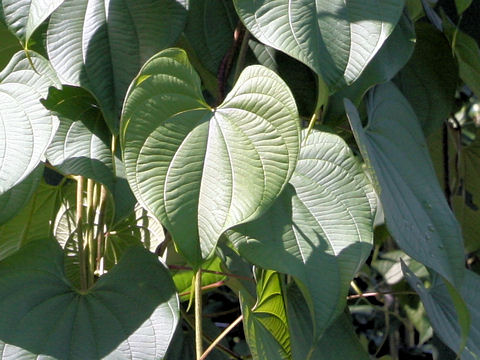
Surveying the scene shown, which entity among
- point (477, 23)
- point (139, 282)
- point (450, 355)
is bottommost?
point (450, 355)

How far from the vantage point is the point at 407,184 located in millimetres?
732

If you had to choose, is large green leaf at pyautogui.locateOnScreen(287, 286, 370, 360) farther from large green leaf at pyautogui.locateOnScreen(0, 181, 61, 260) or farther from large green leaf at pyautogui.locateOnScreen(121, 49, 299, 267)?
large green leaf at pyautogui.locateOnScreen(0, 181, 61, 260)

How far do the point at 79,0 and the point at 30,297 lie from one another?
0.89 ft

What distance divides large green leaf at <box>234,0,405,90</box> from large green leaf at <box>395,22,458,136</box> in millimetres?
268

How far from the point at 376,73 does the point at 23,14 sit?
1.10 ft

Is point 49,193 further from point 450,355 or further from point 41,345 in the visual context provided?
point 450,355

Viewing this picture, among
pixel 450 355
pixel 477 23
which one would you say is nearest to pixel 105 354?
pixel 450 355

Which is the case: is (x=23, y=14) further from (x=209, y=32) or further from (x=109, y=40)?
(x=209, y=32)

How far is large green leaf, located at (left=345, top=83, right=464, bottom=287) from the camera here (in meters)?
0.65

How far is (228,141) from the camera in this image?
0.58 meters

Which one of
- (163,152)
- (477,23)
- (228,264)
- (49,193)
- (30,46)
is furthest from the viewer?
(477,23)

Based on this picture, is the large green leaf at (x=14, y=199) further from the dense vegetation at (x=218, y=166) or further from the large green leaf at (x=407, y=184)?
the large green leaf at (x=407, y=184)

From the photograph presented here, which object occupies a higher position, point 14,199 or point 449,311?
point 14,199

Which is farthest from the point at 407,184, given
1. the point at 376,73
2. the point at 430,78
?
the point at 430,78
